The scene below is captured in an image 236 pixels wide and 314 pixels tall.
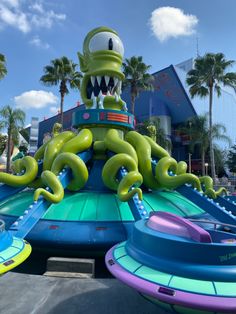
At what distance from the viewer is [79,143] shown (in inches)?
362

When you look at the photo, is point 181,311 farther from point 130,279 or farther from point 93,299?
point 93,299

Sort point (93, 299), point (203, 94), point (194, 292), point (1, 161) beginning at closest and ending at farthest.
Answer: point (194, 292) < point (93, 299) < point (203, 94) < point (1, 161)

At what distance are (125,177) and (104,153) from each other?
296 cm

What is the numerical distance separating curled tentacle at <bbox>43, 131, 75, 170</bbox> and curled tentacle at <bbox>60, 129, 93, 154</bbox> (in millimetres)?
469

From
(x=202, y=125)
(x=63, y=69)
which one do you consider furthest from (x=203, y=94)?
(x=63, y=69)

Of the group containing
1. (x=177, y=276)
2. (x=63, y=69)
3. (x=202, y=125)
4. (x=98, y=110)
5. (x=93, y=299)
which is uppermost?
(x=63, y=69)

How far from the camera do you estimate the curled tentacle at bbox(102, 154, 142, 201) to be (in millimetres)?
7242

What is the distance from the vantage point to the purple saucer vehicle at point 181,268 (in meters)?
2.71

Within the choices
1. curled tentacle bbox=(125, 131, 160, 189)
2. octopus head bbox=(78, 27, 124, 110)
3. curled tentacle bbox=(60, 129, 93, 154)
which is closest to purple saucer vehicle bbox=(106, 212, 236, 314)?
curled tentacle bbox=(125, 131, 160, 189)

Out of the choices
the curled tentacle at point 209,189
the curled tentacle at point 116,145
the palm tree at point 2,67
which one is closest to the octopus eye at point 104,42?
the curled tentacle at point 116,145

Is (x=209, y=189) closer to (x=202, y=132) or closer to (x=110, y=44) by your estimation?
(x=110, y=44)

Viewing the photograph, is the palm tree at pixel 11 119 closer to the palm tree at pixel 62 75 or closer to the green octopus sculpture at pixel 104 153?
the palm tree at pixel 62 75

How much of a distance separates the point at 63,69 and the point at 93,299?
28593 millimetres

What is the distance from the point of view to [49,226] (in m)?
7.44
